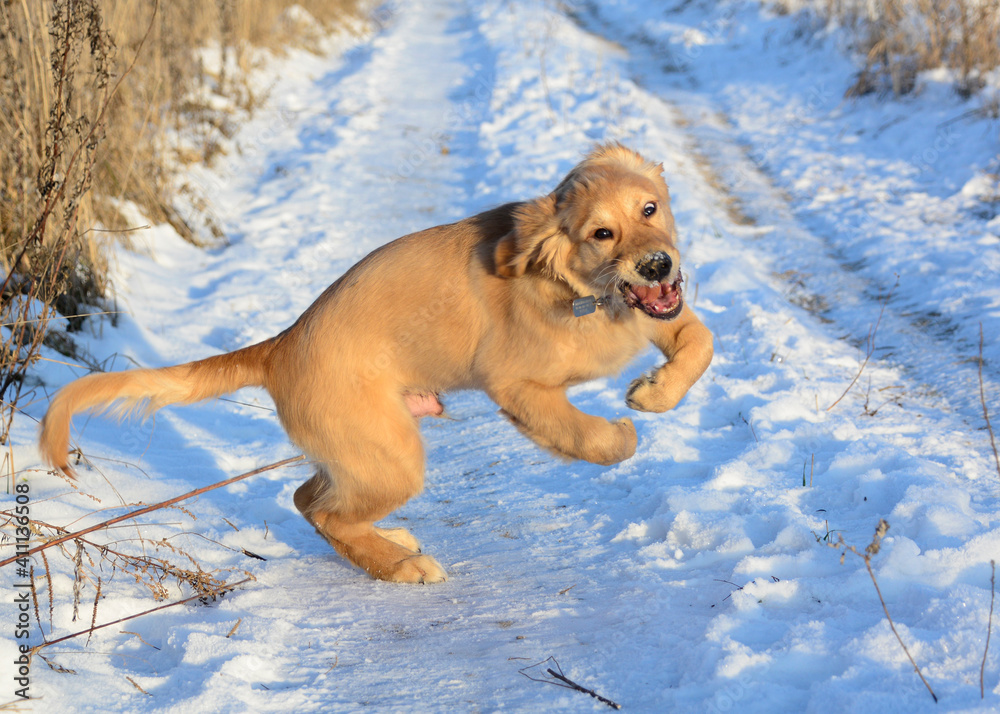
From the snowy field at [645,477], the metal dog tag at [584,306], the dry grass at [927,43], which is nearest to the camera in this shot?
the snowy field at [645,477]

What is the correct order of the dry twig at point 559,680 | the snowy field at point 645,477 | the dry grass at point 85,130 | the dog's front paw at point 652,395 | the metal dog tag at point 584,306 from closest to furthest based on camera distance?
the dry twig at point 559,680
the snowy field at point 645,477
the metal dog tag at point 584,306
the dog's front paw at point 652,395
the dry grass at point 85,130

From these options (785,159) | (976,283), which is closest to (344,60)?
(785,159)

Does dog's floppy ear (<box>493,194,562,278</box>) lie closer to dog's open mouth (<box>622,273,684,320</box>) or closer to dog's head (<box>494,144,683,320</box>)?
dog's head (<box>494,144,683,320</box>)

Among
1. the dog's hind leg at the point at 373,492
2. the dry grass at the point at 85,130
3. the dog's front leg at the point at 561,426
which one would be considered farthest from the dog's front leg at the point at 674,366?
the dry grass at the point at 85,130

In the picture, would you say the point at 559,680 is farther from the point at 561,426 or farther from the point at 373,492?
the point at 373,492

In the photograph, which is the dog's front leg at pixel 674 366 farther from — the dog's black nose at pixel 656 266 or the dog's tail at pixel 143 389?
the dog's tail at pixel 143 389

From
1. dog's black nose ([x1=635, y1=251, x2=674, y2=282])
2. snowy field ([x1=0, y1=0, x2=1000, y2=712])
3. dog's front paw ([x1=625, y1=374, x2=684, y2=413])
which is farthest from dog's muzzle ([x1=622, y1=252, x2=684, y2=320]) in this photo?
snowy field ([x1=0, y1=0, x2=1000, y2=712])

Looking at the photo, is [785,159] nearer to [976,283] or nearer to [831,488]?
[976,283]

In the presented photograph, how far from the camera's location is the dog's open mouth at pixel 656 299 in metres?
2.68

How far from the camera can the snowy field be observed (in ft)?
6.65

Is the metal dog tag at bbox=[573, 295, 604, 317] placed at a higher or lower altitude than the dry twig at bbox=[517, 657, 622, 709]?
higher

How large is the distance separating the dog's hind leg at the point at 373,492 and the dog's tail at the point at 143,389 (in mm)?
401

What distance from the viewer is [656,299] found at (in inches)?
106

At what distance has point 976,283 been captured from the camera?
4.46m
